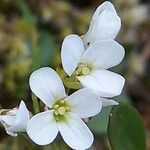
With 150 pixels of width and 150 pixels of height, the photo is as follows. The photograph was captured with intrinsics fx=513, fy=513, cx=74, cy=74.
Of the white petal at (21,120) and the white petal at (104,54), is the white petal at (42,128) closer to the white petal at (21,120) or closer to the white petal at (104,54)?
the white petal at (21,120)

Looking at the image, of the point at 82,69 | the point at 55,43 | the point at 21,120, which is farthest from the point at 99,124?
the point at 21,120

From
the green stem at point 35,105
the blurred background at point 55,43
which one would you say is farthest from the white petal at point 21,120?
the blurred background at point 55,43

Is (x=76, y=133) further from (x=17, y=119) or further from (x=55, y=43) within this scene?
(x=55, y=43)

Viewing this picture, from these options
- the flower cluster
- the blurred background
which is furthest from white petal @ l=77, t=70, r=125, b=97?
the blurred background

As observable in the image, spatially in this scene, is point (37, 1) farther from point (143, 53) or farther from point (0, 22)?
point (143, 53)

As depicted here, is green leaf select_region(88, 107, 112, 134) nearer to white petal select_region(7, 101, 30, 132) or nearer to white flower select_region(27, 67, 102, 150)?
white flower select_region(27, 67, 102, 150)
